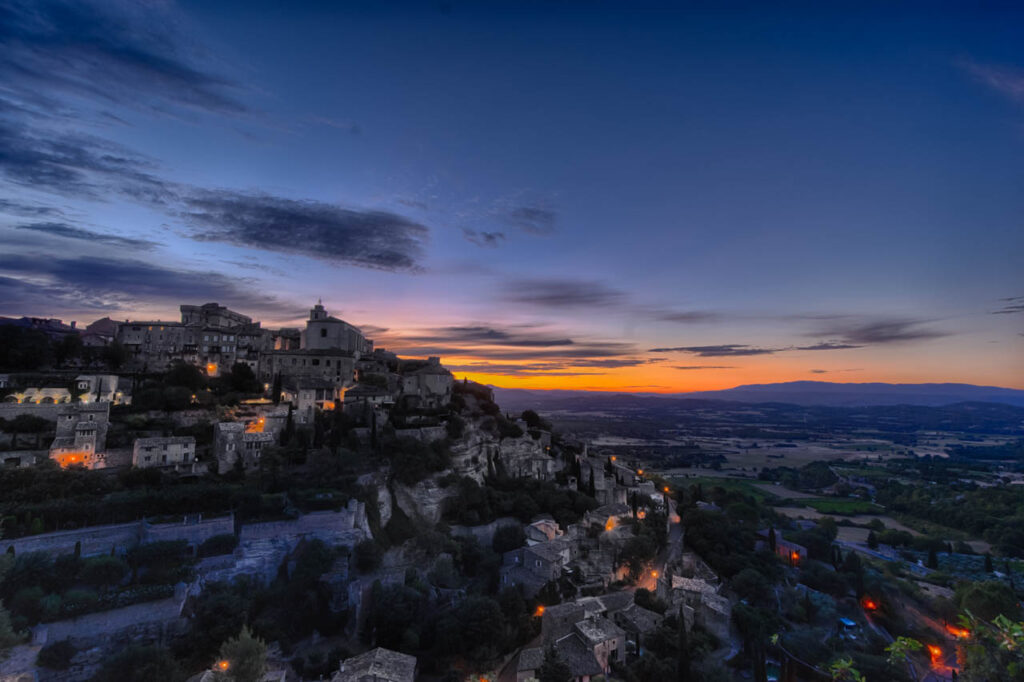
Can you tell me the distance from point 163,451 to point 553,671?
22745mm

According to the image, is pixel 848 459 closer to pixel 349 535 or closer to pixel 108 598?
pixel 349 535

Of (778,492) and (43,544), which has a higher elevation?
(43,544)

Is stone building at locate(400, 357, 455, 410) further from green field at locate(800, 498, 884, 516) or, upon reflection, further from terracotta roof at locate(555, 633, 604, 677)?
green field at locate(800, 498, 884, 516)

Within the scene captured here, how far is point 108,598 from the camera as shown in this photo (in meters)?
18.5

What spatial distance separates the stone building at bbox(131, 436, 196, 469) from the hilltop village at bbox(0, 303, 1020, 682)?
0.29 ft

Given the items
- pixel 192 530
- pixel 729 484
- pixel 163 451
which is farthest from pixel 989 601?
pixel 729 484

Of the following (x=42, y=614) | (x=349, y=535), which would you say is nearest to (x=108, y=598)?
(x=42, y=614)

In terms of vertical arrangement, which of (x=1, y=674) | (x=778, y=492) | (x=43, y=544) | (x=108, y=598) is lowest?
(x=778, y=492)

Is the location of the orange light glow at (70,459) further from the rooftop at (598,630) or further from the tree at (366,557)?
the rooftop at (598,630)

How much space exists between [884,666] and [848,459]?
104 metres

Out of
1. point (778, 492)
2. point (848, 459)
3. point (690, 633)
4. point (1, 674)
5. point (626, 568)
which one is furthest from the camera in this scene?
point (848, 459)

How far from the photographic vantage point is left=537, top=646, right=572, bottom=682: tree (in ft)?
61.9

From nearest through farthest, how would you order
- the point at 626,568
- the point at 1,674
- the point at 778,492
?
the point at 1,674, the point at 626,568, the point at 778,492

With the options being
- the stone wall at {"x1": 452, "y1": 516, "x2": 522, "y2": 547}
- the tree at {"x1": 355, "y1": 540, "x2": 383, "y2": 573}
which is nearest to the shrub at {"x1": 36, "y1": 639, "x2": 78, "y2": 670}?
the tree at {"x1": 355, "y1": 540, "x2": 383, "y2": 573}
